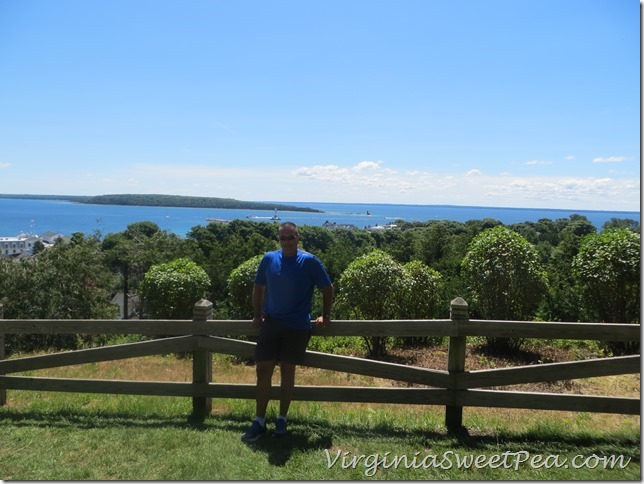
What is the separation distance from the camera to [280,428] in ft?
14.3

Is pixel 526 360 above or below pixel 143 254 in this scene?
above

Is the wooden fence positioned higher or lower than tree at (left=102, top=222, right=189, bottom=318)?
higher

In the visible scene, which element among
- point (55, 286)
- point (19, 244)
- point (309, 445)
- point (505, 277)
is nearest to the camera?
point (309, 445)

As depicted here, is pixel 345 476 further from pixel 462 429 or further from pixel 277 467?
pixel 462 429

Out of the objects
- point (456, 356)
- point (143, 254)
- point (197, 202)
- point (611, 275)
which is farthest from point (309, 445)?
point (197, 202)

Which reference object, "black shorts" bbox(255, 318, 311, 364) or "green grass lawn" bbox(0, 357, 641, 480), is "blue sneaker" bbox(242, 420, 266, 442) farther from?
"black shorts" bbox(255, 318, 311, 364)

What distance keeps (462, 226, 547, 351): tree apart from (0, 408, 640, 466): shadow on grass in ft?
20.0

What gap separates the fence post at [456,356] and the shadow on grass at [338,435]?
0.10 m

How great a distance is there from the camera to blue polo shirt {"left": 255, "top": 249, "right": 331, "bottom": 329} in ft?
14.5

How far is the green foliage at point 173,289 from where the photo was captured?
1559 centimetres

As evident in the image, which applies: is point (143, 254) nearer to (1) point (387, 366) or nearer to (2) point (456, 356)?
(1) point (387, 366)

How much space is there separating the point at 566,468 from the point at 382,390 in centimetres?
167

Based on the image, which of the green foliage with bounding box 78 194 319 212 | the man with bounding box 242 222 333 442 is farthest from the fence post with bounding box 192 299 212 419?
the green foliage with bounding box 78 194 319 212

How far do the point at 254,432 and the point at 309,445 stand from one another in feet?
1.71
